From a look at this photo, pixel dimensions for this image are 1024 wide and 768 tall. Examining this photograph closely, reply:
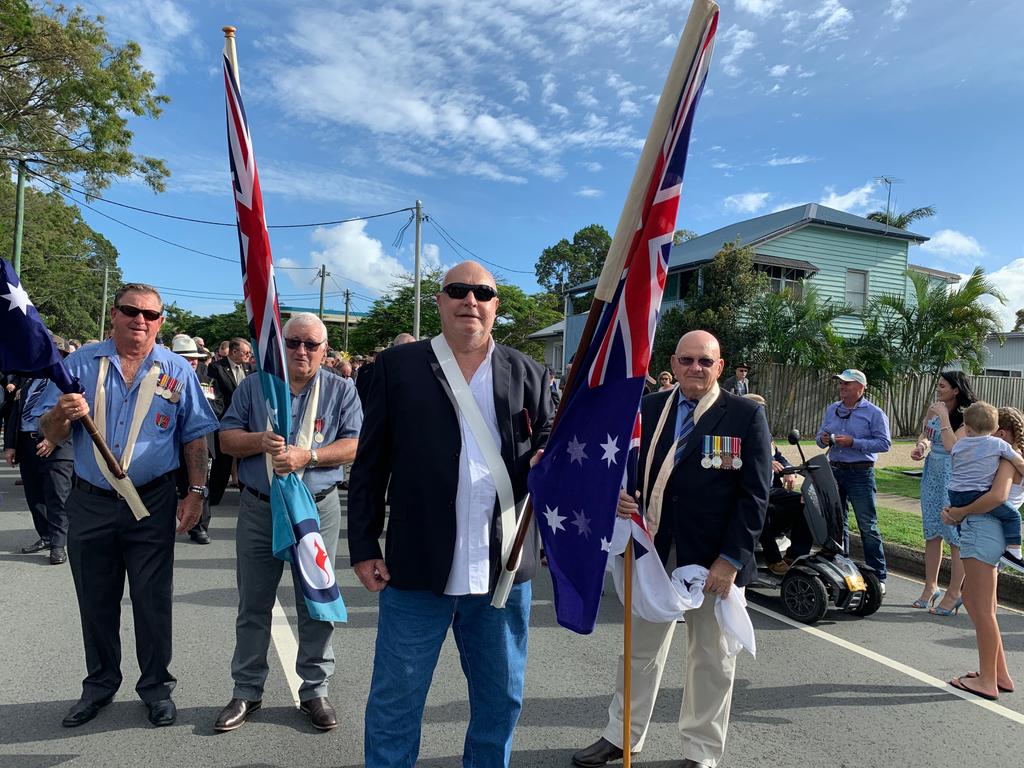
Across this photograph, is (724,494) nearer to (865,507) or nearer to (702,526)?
(702,526)

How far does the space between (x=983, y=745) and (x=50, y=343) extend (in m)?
4.89

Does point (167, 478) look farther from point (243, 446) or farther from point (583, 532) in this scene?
point (583, 532)

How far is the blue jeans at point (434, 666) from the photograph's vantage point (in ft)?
8.34

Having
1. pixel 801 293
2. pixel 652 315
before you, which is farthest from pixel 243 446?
pixel 801 293

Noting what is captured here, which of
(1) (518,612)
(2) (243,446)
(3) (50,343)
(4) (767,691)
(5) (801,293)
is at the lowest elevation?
(4) (767,691)

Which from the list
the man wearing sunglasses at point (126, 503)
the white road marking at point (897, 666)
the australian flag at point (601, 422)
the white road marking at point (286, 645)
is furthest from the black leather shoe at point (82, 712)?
the white road marking at point (897, 666)

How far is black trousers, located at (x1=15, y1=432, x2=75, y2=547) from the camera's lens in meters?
6.73

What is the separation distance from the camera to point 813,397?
69.0 feet

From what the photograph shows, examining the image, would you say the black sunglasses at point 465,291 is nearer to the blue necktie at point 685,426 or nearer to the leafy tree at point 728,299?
the blue necktie at point 685,426

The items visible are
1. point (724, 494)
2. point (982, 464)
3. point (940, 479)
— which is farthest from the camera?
point (940, 479)

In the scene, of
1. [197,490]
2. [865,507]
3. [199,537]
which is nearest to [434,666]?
[197,490]

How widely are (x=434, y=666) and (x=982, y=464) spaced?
12.7ft

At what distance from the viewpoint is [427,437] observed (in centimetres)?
255

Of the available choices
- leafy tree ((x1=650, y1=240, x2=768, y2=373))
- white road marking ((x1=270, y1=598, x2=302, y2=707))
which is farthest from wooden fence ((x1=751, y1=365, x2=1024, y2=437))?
white road marking ((x1=270, y1=598, x2=302, y2=707))
